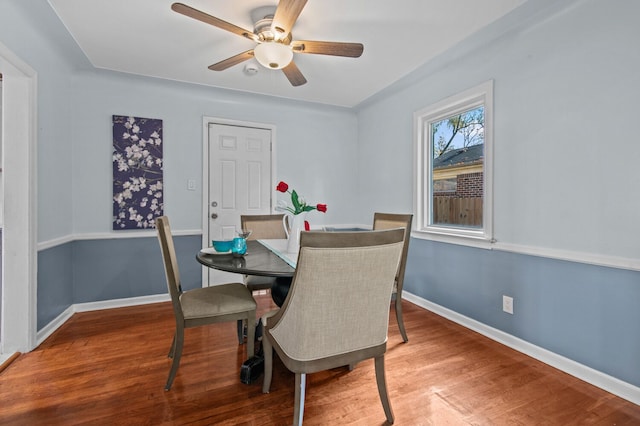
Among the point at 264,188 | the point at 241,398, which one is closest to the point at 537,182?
the point at 241,398

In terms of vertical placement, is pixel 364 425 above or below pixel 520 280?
below

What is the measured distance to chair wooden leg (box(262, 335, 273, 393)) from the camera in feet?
5.44

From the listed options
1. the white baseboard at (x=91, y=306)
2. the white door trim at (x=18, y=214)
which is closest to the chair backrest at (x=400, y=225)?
the white baseboard at (x=91, y=306)

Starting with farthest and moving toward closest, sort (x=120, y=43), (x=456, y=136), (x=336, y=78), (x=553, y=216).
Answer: (x=336, y=78) → (x=456, y=136) → (x=120, y=43) → (x=553, y=216)

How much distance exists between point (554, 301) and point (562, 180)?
823mm

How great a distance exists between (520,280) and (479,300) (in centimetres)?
42

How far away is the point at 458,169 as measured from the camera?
9.68 feet

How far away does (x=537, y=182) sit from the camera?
2.17 m

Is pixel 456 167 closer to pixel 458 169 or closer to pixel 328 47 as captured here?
pixel 458 169

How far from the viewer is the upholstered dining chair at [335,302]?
120 centimetres

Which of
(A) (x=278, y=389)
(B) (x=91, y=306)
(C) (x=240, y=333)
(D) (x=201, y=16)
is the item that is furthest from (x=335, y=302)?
(B) (x=91, y=306)

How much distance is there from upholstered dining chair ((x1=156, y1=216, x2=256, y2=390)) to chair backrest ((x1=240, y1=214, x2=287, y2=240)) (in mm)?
1040

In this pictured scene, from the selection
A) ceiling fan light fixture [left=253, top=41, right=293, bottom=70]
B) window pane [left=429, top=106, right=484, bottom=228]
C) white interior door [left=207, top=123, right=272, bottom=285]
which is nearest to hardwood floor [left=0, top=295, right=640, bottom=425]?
window pane [left=429, top=106, right=484, bottom=228]

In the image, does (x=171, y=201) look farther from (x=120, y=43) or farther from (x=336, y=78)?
(x=336, y=78)
